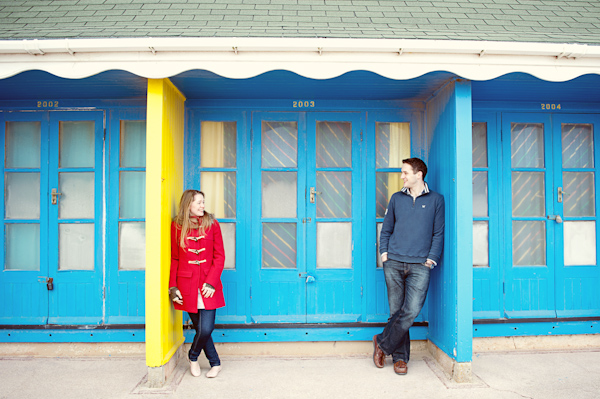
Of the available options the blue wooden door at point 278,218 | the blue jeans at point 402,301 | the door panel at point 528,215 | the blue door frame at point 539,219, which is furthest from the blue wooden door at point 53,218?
the door panel at point 528,215

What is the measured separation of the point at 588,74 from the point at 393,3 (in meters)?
1.88

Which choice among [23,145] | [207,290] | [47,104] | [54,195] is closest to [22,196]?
[54,195]

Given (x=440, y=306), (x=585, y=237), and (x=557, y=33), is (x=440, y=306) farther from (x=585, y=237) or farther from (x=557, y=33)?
(x=557, y=33)

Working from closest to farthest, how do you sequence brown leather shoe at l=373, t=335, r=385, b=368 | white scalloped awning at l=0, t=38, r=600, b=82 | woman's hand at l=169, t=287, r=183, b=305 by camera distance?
white scalloped awning at l=0, t=38, r=600, b=82, woman's hand at l=169, t=287, r=183, b=305, brown leather shoe at l=373, t=335, r=385, b=368

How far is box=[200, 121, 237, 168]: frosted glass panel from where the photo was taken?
4.28 metres

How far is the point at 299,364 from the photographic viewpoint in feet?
12.9

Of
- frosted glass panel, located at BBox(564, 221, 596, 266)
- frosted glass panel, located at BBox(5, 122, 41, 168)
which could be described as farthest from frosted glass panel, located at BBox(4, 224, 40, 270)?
frosted glass panel, located at BBox(564, 221, 596, 266)

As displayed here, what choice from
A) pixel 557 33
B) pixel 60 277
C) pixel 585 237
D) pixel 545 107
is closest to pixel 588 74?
pixel 557 33

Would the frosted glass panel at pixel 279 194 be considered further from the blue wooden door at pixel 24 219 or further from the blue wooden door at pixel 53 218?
the blue wooden door at pixel 24 219

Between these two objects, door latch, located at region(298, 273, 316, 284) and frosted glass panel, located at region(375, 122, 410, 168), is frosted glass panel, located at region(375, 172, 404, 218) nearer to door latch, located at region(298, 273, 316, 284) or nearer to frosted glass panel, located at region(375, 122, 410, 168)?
frosted glass panel, located at region(375, 122, 410, 168)

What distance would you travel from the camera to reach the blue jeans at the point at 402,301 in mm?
3639

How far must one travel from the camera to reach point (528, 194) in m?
4.38

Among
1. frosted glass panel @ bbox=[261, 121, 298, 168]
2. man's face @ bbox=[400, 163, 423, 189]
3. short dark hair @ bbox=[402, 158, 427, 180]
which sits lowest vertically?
man's face @ bbox=[400, 163, 423, 189]

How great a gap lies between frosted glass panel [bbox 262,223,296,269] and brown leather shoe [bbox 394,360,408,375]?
1372mm
